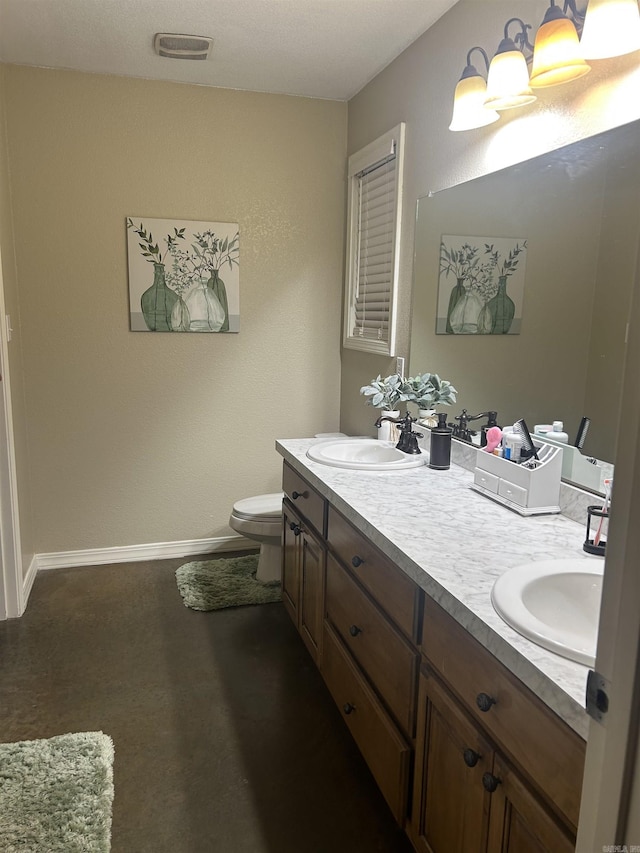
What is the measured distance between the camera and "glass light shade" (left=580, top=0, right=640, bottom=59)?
4.61 feet

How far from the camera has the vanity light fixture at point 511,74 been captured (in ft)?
5.91

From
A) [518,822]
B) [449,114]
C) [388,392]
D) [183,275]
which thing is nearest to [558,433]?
[388,392]

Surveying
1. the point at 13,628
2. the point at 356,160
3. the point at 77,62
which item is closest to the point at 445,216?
the point at 356,160

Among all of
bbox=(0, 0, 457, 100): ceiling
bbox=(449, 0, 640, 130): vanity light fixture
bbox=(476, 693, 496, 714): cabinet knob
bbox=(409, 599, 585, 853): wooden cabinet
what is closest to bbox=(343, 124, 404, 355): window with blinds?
bbox=(0, 0, 457, 100): ceiling

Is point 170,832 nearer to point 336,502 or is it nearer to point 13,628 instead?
point 336,502

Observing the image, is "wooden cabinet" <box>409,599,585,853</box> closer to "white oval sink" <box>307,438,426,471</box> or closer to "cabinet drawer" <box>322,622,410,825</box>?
"cabinet drawer" <box>322,622,410,825</box>

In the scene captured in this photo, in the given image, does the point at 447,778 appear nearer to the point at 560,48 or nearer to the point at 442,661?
the point at 442,661

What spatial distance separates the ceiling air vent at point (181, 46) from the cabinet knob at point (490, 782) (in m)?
2.89

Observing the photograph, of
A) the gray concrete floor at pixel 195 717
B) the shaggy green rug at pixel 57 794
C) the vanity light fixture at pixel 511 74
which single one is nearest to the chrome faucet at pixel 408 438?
the gray concrete floor at pixel 195 717

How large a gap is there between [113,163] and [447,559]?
2768mm

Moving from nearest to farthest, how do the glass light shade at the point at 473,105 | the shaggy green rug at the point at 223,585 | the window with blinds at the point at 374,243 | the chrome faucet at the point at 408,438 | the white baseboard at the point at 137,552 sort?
the glass light shade at the point at 473,105 → the chrome faucet at the point at 408,438 → the window with blinds at the point at 374,243 → the shaggy green rug at the point at 223,585 → the white baseboard at the point at 137,552

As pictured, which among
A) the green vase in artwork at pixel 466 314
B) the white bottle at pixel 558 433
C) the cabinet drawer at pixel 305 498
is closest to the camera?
the white bottle at pixel 558 433

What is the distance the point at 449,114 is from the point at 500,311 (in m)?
0.85

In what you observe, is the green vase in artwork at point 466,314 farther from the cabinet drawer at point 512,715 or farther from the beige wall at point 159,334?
the beige wall at point 159,334
